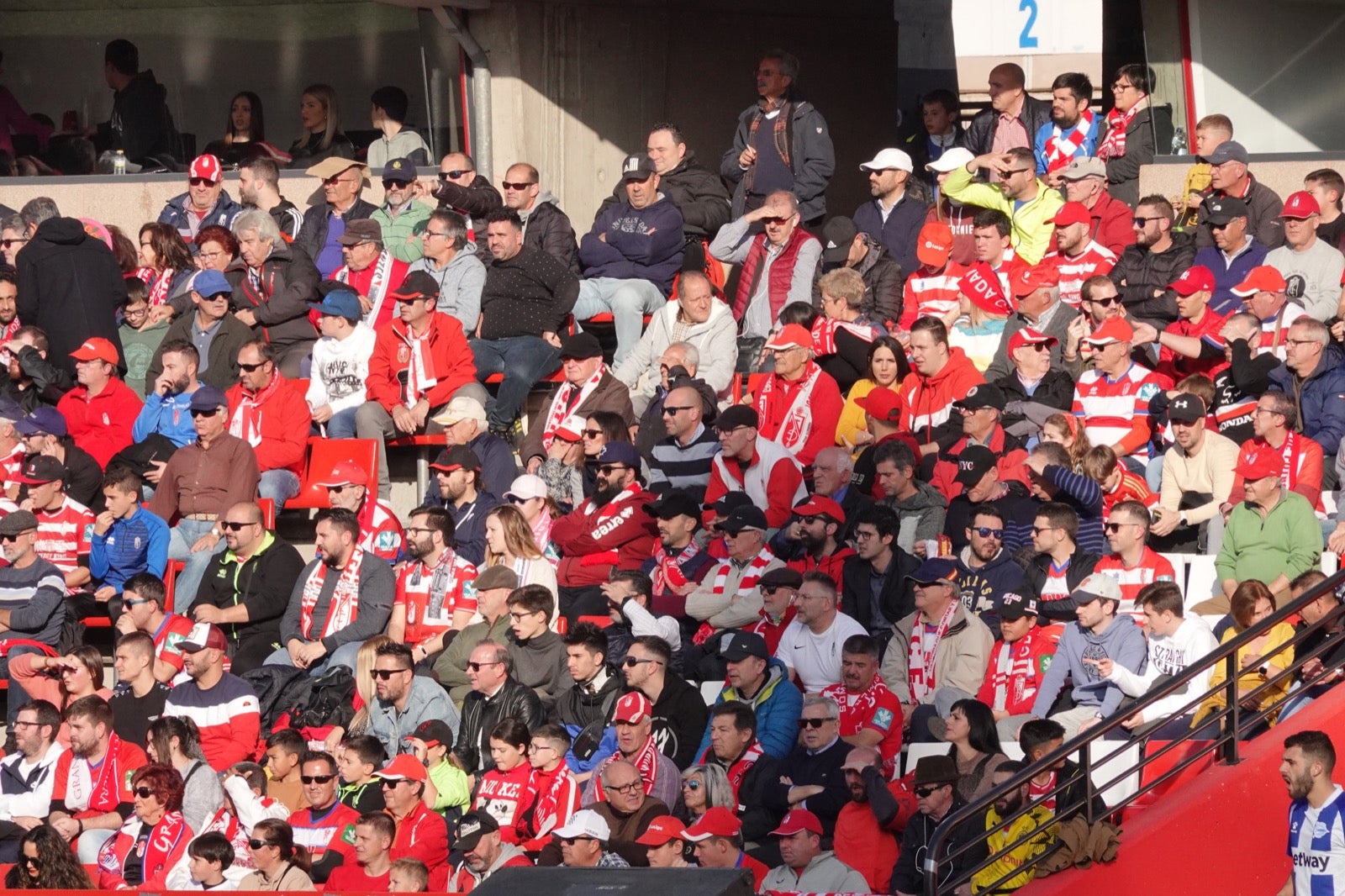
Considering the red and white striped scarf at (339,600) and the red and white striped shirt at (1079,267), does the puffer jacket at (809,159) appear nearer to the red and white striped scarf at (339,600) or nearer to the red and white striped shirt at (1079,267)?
the red and white striped shirt at (1079,267)

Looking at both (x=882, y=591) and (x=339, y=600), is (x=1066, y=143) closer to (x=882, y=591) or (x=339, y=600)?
(x=882, y=591)

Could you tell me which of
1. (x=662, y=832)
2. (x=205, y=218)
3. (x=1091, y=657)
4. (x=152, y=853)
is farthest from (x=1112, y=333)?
(x=205, y=218)

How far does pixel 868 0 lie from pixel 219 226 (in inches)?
243

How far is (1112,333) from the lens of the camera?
37.5 ft

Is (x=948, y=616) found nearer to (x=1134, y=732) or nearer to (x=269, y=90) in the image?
(x=1134, y=732)

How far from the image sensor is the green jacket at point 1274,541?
10070 mm

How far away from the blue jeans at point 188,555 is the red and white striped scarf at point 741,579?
313 cm

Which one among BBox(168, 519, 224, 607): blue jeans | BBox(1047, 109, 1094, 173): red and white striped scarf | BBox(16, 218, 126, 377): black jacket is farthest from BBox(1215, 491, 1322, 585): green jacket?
BBox(16, 218, 126, 377): black jacket

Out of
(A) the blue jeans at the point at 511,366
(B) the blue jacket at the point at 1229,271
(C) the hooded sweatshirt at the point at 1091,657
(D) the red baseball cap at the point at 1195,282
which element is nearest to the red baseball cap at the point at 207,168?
(A) the blue jeans at the point at 511,366

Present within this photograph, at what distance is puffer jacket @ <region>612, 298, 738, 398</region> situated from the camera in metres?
12.8

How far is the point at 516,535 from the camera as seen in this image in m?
11.4

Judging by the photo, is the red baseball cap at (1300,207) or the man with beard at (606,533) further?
the red baseball cap at (1300,207)

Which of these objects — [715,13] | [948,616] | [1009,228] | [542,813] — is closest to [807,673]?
[948,616]

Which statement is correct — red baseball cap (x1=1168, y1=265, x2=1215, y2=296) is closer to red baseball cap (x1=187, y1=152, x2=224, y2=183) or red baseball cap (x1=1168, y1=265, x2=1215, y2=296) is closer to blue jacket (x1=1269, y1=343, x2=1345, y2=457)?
blue jacket (x1=1269, y1=343, x2=1345, y2=457)
